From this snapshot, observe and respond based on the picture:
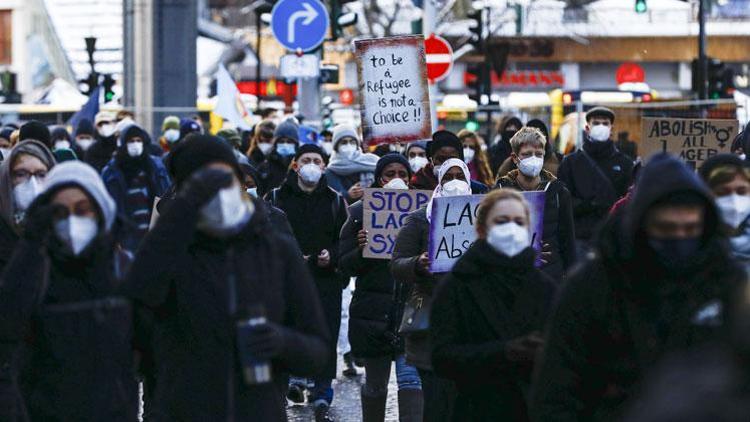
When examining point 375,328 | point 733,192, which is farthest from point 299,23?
point 733,192

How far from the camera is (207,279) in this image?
4836 mm

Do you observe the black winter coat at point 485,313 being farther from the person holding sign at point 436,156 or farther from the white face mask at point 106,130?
the white face mask at point 106,130

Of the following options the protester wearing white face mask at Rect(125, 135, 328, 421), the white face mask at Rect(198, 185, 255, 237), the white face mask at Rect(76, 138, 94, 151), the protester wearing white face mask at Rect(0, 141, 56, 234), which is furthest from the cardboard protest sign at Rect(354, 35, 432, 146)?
the white face mask at Rect(76, 138, 94, 151)

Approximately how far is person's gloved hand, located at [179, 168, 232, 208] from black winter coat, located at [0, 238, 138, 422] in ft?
1.46

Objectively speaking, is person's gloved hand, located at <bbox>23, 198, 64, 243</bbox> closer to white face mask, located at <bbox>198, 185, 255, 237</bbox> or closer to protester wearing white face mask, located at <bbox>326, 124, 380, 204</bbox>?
white face mask, located at <bbox>198, 185, 255, 237</bbox>

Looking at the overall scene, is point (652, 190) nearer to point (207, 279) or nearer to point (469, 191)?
point (207, 279)

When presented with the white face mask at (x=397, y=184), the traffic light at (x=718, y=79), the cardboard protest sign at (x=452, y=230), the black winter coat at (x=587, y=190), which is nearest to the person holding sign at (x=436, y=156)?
the white face mask at (x=397, y=184)

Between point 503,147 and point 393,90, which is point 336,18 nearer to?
point 503,147

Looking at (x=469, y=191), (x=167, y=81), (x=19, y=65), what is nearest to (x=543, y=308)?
(x=469, y=191)

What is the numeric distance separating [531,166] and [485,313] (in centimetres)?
414

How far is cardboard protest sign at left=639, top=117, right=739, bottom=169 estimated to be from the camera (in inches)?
522

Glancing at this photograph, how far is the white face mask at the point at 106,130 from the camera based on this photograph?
17844 millimetres

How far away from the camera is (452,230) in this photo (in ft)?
26.0

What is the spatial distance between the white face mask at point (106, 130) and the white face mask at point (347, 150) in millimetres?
5062
